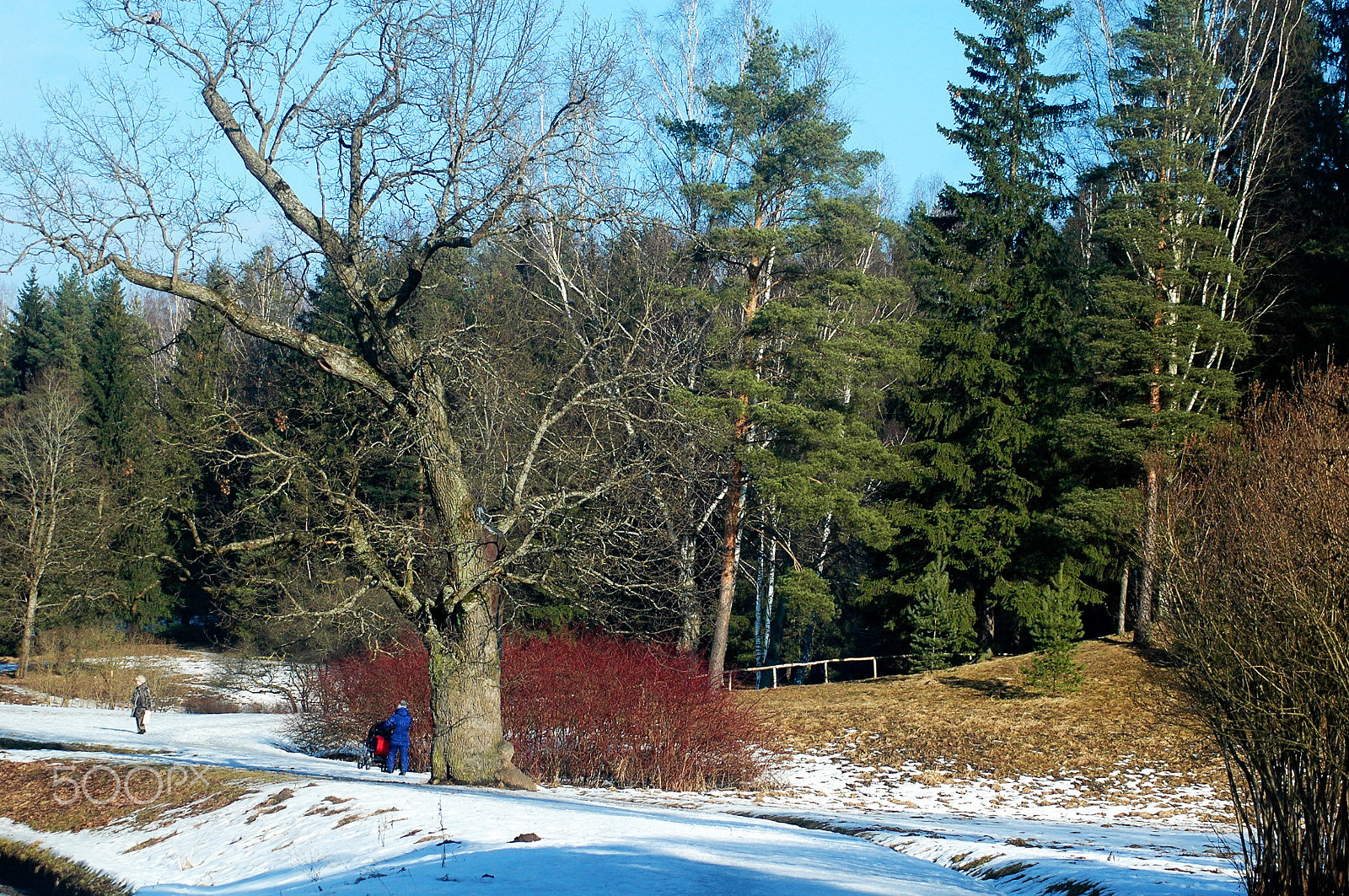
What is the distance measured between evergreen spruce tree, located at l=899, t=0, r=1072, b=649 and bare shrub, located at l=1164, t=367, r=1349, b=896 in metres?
23.6

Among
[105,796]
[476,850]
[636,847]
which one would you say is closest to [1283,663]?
[636,847]

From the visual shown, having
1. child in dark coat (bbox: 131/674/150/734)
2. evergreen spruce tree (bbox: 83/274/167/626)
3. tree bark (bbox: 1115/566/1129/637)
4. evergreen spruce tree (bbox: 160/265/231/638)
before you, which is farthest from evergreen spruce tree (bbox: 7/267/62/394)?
tree bark (bbox: 1115/566/1129/637)

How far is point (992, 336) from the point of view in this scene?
1222 inches

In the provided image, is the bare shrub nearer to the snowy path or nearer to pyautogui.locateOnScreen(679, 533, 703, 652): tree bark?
the snowy path

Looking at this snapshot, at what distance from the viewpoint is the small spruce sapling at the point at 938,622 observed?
2864 centimetres

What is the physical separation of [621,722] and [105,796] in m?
7.44

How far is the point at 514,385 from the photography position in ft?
61.3

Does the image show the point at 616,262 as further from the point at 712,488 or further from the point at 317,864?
the point at 317,864

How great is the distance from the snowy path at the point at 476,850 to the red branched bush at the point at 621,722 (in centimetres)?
439

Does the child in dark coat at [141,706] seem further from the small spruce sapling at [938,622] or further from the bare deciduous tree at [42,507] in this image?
the small spruce sapling at [938,622]

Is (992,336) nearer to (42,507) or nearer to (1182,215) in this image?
(1182,215)

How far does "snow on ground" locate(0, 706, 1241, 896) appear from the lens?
728 centimetres

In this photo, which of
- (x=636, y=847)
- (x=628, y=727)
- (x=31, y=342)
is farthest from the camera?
(x=31, y=342)

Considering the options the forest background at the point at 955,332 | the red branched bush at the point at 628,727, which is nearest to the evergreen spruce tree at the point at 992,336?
the forest background at the point at 955,332
